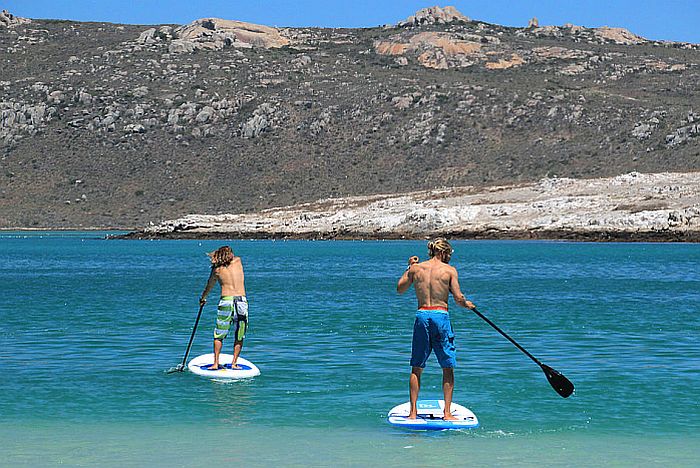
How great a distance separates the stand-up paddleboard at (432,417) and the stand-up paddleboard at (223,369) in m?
3.87

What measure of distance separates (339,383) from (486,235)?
260ft

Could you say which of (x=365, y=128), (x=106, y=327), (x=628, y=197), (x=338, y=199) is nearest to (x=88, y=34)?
(x=365, y=128)

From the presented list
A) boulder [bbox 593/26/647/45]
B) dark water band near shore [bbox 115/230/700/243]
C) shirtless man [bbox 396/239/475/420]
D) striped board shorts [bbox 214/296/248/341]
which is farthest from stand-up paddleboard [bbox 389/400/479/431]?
boulder [bbox 593/26/647/45]

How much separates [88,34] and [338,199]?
60778 mm

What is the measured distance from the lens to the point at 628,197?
3723 inches

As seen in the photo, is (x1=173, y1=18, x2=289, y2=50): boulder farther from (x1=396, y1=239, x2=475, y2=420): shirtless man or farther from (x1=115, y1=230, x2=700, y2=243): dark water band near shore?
(x1=396, y1=239, x2=475, y2=420): shirtless man

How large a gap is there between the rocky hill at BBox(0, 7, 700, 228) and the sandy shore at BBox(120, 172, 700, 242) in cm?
1008

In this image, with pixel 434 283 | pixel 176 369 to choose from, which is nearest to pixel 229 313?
pixel 176 369

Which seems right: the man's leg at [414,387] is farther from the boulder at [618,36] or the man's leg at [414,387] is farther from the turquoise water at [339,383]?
the boulder at [618,36]

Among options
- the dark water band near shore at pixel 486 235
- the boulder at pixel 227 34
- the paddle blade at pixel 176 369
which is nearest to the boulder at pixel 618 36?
the boulder at pixel 227 34

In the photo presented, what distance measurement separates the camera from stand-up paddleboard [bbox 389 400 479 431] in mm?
13234

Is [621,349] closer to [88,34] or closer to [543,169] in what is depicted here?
[543,169]

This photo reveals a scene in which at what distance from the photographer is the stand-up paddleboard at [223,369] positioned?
17.1 metres

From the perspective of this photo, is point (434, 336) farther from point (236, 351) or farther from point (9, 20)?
point (9, 20)
